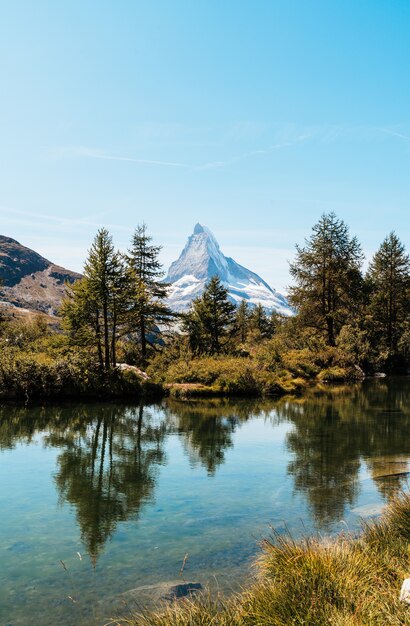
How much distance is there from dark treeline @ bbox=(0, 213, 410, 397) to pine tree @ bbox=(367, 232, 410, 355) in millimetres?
134

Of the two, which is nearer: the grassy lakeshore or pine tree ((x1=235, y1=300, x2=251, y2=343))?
the grassy lakeshore

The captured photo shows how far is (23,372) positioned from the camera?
31.8 metres

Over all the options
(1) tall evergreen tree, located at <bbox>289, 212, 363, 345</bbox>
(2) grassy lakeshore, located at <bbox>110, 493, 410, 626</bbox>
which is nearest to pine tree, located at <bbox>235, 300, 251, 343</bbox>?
(1) tall evergreen tree, located at <bbox>289, 212, 363, 345</bbox>

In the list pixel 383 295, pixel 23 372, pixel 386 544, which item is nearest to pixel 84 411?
pixel 23 372

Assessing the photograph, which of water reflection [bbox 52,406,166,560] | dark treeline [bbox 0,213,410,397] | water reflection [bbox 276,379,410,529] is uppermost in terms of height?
dark treeline [bbox 0,213,410,397]

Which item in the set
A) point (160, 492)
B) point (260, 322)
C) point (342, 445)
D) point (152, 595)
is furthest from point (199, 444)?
point (260, 322)

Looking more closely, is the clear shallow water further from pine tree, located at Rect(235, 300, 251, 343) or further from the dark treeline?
pine tree, located at Rect(235, 300, 251, 343)

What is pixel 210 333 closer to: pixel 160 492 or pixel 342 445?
pixel 342 445

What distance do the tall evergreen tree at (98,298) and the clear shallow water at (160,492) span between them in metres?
9.65

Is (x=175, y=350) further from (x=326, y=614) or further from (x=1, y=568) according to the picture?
(x=326, y=614)

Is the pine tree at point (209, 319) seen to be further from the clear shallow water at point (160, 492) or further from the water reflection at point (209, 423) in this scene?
the clear shallow water at point (160, 492)

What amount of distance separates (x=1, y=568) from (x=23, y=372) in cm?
2383

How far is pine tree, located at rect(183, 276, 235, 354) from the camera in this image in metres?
52.7

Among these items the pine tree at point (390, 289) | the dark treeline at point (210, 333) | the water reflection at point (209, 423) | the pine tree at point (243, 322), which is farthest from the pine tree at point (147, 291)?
the pine tree at point (390, 289)
